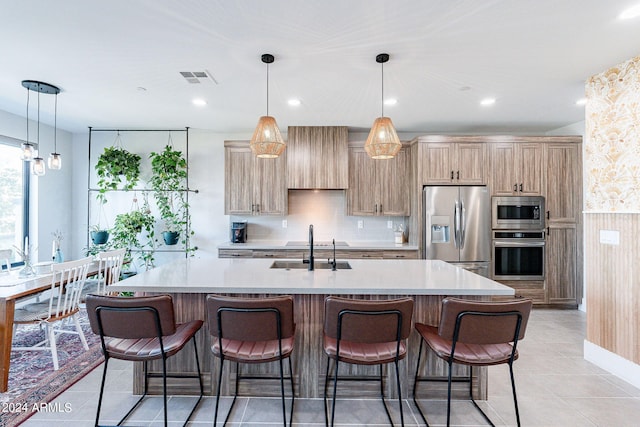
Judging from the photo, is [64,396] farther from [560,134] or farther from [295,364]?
[560,134]

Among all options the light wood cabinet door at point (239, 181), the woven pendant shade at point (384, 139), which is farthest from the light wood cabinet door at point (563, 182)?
the light wood cabinet door at point (239, 181)

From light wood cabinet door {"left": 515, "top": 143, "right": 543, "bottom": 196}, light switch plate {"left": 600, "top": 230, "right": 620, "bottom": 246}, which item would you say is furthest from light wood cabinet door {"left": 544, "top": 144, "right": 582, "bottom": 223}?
light switch plate {"left": 600, "top": 230, "right": 620, "bottom": 246}

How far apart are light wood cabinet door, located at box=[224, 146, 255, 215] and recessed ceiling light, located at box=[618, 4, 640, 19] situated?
3924 mm

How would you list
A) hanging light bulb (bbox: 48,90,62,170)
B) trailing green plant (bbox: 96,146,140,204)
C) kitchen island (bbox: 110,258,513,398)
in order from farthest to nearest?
trailing green plant (bbox: 96,146,140,204) < hanging light bulb (bbox: 48,90,62,170) < kitchen island (bbox: 110,258,513,398)

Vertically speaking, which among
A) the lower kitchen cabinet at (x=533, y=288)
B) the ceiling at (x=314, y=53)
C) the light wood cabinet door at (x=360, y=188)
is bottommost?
the lower kitchen cabinet at (x=533, y=288)

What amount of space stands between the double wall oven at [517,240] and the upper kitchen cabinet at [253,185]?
2.97m

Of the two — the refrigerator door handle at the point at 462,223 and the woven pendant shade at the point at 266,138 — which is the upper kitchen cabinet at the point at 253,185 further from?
the refrigerator door handle at the point at 462,223

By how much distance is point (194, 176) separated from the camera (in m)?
4.98

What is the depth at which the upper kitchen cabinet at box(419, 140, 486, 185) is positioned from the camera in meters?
4.30

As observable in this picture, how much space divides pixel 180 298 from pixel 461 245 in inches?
137

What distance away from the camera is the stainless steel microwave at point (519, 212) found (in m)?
4.27

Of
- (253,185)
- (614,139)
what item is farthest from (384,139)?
(253,185)

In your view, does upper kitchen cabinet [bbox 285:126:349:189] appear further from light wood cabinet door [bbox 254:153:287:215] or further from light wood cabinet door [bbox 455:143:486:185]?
light wood cabinet door [bbox 455:143:486:185]

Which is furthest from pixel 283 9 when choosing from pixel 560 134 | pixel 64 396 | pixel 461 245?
pixel 560 134
